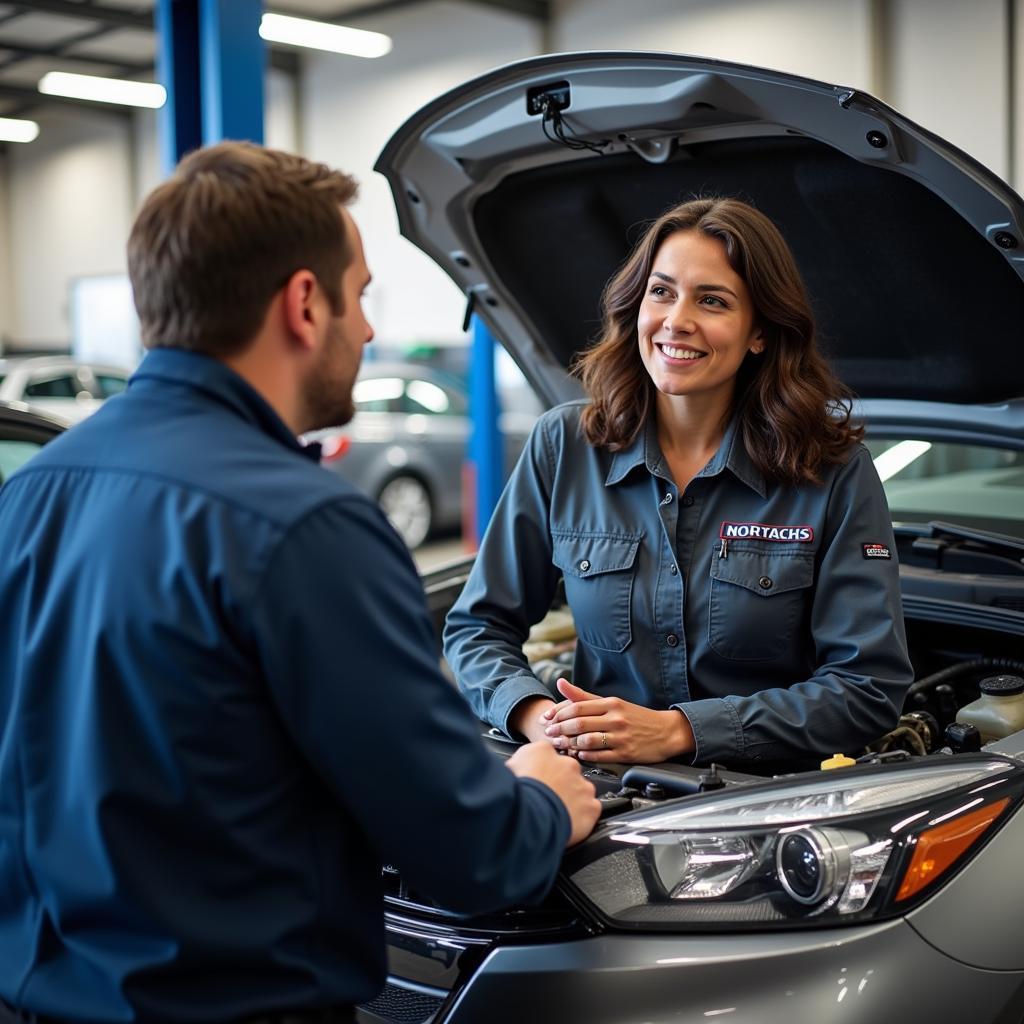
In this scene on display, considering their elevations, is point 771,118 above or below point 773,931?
above

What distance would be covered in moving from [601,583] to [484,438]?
18.5ft

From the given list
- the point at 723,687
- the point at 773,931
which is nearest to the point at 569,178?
the point at 723,687

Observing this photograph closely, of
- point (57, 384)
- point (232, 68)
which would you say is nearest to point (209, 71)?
point (232, 68)

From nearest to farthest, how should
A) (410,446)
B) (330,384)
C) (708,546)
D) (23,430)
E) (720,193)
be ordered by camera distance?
(330,384)
(708,546)
(720,193)
(23,430)
(410,446)

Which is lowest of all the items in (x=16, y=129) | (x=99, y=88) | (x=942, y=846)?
(x=942, y=846)

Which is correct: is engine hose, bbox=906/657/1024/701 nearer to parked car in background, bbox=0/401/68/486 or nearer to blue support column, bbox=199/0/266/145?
parked car in background, bbox=0/401/68/486

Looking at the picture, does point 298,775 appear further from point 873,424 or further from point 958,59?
point 958,59

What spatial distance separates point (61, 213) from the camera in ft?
55.1

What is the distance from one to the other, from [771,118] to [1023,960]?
1319 millimetres

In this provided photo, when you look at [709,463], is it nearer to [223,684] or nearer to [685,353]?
[685,353]

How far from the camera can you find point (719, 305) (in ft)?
6.77

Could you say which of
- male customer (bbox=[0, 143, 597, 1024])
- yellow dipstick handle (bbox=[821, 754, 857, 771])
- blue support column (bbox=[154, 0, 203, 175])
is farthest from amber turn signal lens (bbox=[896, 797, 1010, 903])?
blue support column (bbox=[154, 0, 203, 175])

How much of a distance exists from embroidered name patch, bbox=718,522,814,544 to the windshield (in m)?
0.69

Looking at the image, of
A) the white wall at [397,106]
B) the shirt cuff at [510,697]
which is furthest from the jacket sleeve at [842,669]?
the white wall at [397,106]
